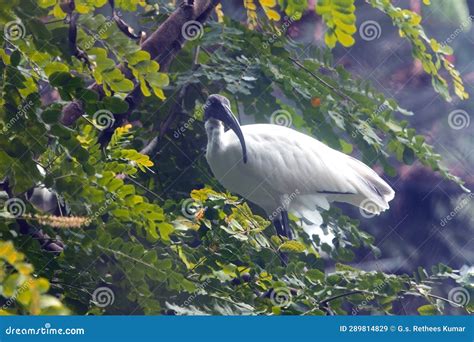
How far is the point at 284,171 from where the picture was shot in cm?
252

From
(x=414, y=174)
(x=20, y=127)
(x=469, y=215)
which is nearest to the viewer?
(x=20, y=127)

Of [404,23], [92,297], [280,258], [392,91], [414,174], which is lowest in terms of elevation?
[92,297]

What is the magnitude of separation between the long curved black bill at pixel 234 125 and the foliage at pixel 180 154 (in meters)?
0.04

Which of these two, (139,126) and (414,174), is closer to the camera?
(139,126)

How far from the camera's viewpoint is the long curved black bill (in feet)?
7.60

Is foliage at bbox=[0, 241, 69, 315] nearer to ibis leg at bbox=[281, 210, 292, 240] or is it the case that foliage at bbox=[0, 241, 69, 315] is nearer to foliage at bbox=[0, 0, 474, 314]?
foliage at bbox=[0, 0, 474, 314]

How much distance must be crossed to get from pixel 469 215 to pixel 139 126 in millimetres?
1157

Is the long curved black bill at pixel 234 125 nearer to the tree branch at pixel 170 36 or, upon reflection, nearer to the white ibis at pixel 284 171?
the white ibis at pixel 284 171

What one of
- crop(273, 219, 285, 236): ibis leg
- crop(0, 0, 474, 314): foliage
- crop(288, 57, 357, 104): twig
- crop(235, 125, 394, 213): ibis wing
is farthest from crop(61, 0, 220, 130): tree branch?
crop(273, 219, 285, 236): ibis leg

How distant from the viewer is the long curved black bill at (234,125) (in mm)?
2316

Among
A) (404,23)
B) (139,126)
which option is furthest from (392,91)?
Answer: (139,126)

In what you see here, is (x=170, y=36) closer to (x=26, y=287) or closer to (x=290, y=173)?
(x=290, y=173)

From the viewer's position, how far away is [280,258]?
203 centimetres

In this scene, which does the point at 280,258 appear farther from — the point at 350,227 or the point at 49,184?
the point at 49,184
